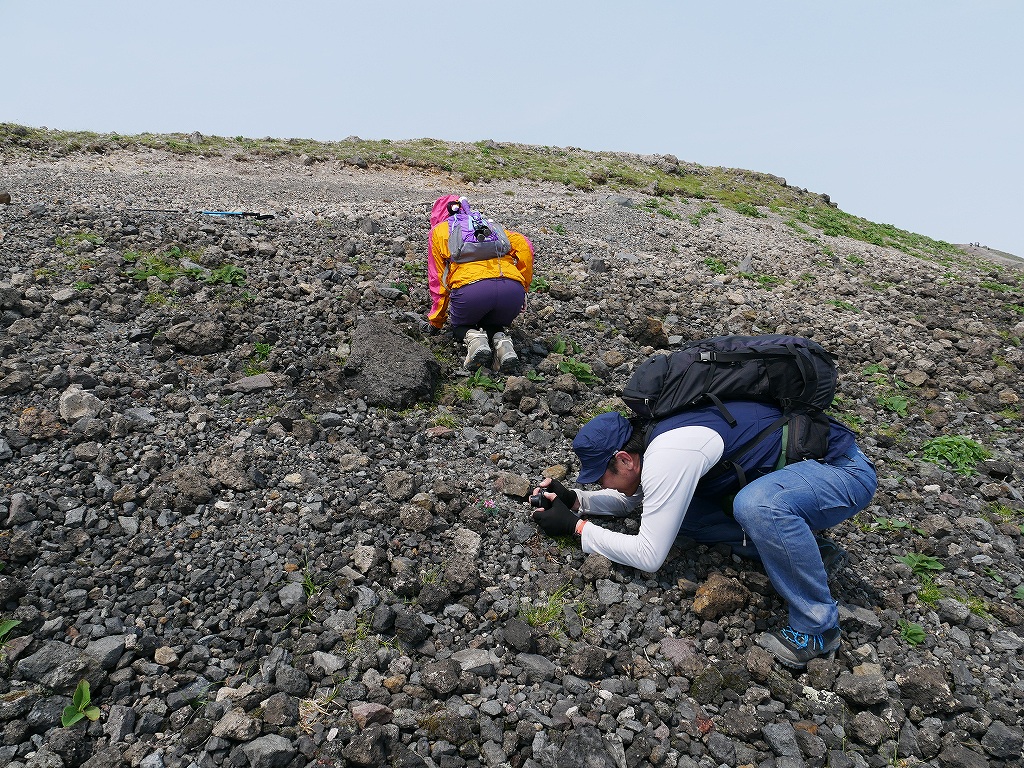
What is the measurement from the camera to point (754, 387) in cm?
450

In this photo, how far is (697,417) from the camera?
14.4 feet

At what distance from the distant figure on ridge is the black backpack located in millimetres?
2512

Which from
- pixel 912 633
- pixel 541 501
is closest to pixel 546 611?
pixel 541 501

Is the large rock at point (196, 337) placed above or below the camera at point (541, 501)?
above

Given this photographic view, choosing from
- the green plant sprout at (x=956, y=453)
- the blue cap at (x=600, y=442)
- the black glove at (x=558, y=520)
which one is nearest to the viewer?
the blue cap at (x=600, y=442)

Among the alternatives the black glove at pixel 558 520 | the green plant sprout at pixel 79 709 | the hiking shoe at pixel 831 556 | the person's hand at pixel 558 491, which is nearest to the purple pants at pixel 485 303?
the person's hand at pixel 558 491

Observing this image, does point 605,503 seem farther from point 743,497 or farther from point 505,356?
point 505,356

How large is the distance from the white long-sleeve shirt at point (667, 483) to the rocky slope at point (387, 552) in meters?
0.38

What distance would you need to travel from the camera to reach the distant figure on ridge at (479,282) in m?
6.94

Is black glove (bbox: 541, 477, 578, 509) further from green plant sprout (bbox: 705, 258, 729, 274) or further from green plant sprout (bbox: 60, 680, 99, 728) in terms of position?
green plant sprout (bbox: 705, 258, 729, 274)

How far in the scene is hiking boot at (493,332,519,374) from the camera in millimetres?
6863

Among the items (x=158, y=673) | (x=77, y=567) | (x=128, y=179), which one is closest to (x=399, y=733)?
(x=158, y=673)

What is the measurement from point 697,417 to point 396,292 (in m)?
4.89

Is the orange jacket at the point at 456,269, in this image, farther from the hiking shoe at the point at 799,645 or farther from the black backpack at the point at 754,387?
the hiking shoe at the point at 799,645
